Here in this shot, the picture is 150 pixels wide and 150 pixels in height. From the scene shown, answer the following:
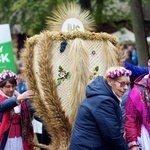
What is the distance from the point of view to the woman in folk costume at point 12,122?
546 cm

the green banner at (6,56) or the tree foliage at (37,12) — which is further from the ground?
the tree foliage at (37,12)

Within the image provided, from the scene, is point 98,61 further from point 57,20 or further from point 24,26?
point 24,26

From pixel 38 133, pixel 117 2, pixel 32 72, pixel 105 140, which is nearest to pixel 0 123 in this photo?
pixel 32 72

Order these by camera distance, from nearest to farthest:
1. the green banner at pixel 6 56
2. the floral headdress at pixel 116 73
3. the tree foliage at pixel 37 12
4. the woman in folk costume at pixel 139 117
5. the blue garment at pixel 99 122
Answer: the blue garment at pixel 99 122 → the floral headdress at pixel 116 73 → the woman in folk costume at pixel 139 117 → the green banner at pixel 6 56 → the tree foliage at pixel 37 12

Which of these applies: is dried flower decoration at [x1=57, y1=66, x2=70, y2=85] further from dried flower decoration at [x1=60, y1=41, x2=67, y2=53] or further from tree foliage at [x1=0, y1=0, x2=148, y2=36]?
tree foliage at [x1=0, y1=0, x2=148, y2=36]

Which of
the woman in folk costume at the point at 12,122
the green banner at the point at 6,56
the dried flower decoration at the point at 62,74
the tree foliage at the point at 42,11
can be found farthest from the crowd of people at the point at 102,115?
the tree foliage at the point at 42,11

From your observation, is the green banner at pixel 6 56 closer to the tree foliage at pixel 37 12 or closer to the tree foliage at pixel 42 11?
the tree foliage at pixel 42 11

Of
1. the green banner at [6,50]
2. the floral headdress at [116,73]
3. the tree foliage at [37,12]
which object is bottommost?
the floral headdress at [116,73]

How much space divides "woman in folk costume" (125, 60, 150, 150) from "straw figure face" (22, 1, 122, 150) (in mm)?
412

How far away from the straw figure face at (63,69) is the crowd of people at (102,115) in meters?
0.22

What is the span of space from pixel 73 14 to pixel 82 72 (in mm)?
756

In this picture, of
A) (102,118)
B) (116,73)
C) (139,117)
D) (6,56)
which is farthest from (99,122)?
(6,56)

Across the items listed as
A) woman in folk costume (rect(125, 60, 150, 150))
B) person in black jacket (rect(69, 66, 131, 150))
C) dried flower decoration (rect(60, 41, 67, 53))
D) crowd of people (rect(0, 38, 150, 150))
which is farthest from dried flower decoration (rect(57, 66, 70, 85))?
woman in folk costume (rect(125, 60, 150, 150))

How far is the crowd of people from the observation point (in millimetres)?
4254
